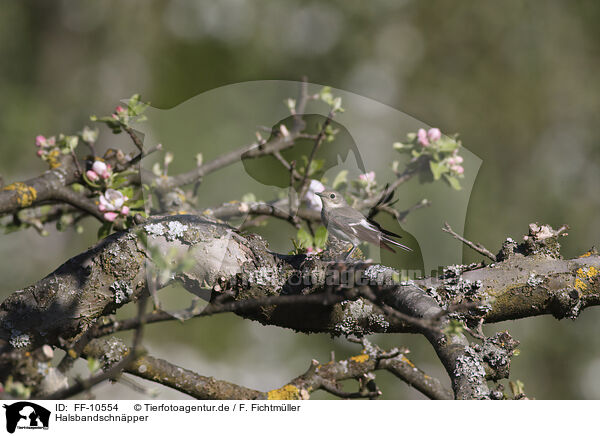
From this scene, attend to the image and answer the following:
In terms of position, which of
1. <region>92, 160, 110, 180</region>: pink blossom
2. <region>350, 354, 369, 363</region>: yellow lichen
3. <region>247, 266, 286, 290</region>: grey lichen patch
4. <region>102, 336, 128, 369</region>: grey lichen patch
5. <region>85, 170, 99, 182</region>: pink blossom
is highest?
<region>92, 160, 110, 180</region>: pink blossom

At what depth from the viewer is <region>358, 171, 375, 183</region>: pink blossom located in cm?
155

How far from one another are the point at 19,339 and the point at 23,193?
410 mm

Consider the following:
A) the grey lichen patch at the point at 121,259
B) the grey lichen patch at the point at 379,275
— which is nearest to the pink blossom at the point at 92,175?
the grey lichen patch at the point at 121,259

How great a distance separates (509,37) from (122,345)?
127 inches

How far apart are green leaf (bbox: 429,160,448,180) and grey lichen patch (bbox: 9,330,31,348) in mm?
952

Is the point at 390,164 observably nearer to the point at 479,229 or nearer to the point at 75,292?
the point at 75,292

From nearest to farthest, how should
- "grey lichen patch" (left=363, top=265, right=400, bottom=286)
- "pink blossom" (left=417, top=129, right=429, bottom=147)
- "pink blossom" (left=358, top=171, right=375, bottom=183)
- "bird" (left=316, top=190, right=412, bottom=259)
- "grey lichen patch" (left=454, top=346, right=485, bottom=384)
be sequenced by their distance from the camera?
1. "grey lichen patch" (left=454, top=346, right=485, bottom=384)
2. "grey lichen patch" (left=363, top=265, right=400, bottom=286)
3. "bird" (left=316, top=190, right=412, bottom=259)
4. "pink blossom" (left=417, top=129, right=429, bottom=147)
5. "pink blossom" (left=358, top=171, right=375, bottom=183)

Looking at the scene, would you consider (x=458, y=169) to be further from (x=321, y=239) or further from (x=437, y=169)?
(x=321, y=239)

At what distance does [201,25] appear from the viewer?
3475 millimetres

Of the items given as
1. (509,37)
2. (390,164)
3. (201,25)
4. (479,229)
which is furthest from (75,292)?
(509,37)

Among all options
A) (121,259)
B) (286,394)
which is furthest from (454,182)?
(121,259)

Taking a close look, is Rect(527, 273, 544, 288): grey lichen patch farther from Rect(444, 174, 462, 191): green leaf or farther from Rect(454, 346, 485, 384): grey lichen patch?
Rect(444, 174, 462, 191): green leaf

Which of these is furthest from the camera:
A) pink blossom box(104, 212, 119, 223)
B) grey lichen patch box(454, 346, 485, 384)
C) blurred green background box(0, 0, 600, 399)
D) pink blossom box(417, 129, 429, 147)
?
blurred green background box(0, 0, 600, 399)

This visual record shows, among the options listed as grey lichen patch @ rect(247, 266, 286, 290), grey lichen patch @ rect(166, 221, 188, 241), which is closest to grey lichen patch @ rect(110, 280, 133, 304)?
grey lichen patch @ rect(166, 221, 188, 241)
